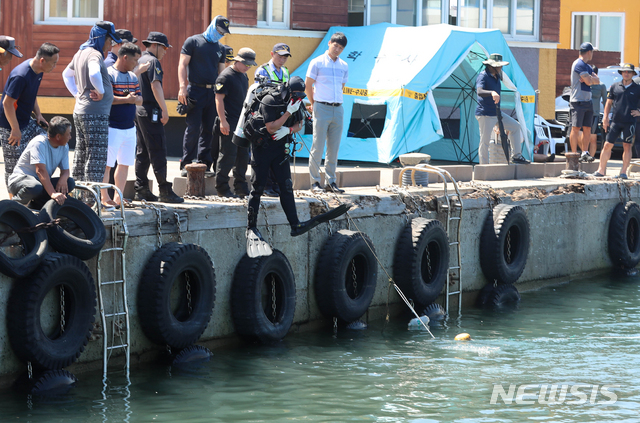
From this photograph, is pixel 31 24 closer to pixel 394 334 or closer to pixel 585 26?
pixel 394 334

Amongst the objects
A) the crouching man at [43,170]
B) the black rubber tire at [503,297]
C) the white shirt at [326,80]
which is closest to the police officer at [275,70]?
the white shirt at [326,80]

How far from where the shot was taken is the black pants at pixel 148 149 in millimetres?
9602

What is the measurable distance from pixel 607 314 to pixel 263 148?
5835 millimetres

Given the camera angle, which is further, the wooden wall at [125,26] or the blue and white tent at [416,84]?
the wooden wall at [125,26]

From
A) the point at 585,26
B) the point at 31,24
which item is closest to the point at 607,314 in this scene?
the point at 31,24

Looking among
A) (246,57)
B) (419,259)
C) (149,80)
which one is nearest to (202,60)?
(246,57)

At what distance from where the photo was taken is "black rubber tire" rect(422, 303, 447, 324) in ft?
38.6

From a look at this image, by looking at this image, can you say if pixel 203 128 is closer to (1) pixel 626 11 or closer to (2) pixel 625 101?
(2) pixel 625 101

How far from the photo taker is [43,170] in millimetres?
7801

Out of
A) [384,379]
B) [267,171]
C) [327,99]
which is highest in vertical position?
[327,99]

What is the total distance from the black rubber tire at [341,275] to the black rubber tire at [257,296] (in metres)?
0.77

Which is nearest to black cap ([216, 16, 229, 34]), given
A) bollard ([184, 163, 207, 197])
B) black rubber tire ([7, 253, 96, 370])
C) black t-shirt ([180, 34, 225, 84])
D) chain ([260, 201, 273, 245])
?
black t-shirt ([180, 34, 225, 84])

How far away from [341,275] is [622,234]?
720cm

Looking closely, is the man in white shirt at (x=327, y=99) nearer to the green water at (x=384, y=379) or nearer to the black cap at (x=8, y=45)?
the green water at (x=384, y=379)
